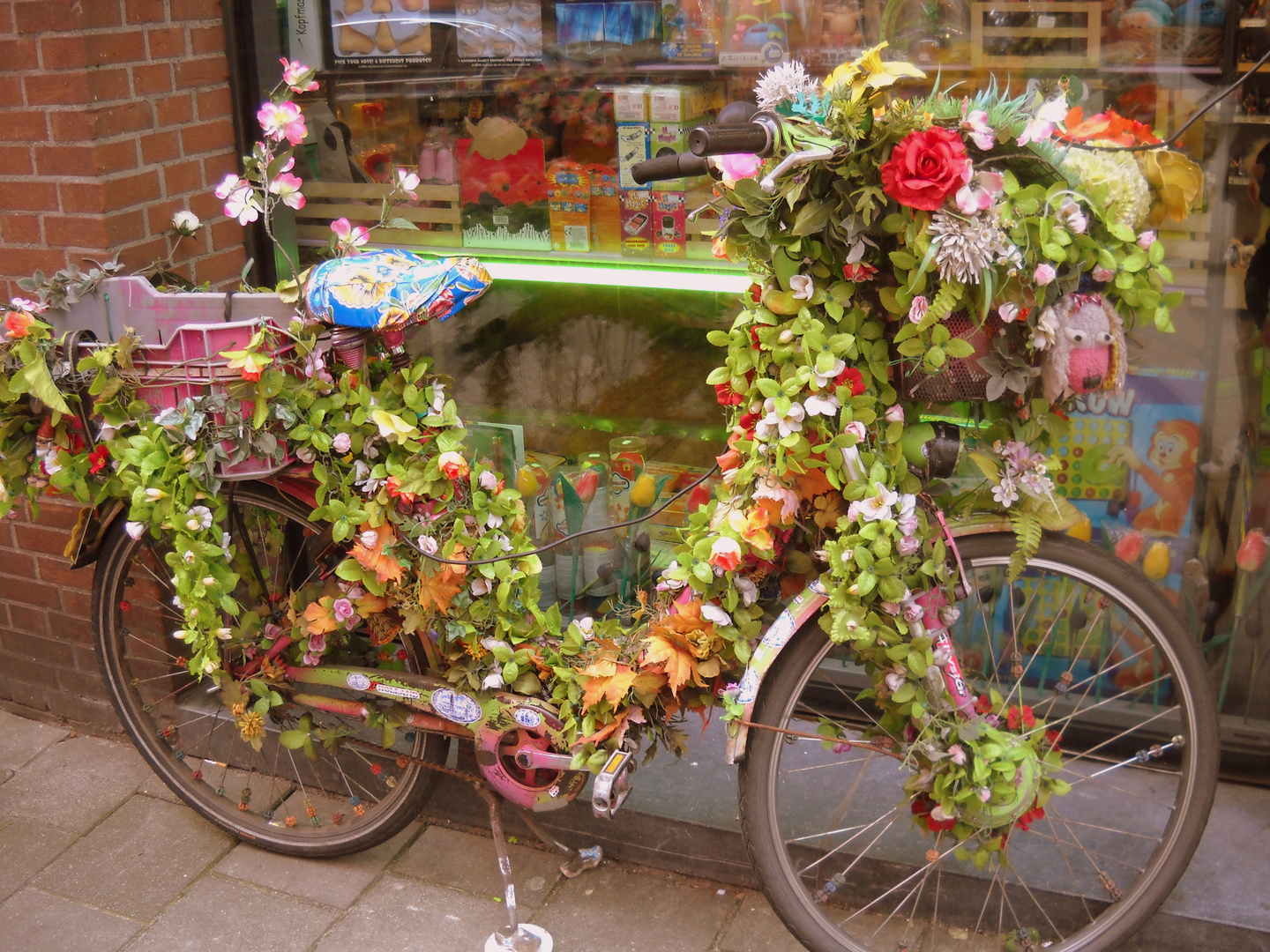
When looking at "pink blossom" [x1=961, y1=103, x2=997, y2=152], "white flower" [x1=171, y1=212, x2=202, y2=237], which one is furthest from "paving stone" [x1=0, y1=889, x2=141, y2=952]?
"pink blossom" [x1=961, y1=103, x2=997, y2=152]

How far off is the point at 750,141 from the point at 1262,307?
168cm

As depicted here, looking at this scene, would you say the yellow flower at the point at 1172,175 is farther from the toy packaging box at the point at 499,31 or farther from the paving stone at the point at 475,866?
the paving stone at the point at 475,866

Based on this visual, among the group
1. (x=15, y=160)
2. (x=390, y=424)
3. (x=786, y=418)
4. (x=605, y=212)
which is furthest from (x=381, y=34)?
(x=786, y=418)

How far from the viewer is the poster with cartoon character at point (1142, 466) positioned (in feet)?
10.3

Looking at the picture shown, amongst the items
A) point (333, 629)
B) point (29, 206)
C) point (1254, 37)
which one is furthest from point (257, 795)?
point (1254, 37)

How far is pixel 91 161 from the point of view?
10.4 ft

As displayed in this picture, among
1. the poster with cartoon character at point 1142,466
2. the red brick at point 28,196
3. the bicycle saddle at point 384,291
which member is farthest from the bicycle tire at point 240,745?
the poster with cartoon character at point 1142,466

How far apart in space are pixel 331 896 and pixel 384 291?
1578mm

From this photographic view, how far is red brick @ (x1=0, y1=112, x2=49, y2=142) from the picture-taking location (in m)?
3.22

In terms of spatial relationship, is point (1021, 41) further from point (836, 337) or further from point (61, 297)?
point (61, 297)

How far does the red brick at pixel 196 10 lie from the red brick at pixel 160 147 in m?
0.33

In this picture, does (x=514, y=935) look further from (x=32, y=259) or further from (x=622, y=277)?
(x=32, y=259)

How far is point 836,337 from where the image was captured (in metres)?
2.18

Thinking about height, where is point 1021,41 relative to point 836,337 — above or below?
above
